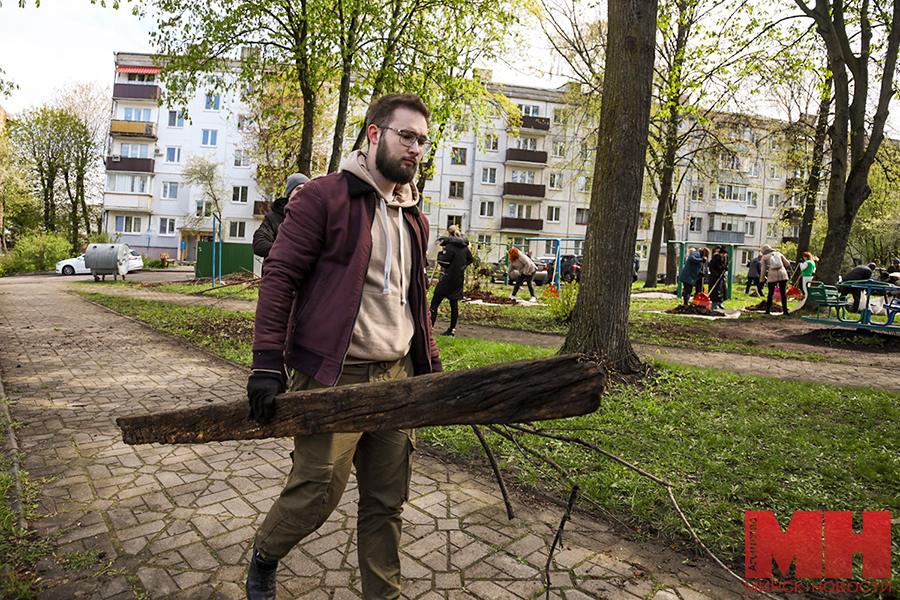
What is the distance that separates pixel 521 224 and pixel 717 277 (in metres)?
37.2

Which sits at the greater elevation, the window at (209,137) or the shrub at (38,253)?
the window at (209,137)

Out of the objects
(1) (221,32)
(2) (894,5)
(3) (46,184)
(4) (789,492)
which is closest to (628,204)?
(4) (789,492)

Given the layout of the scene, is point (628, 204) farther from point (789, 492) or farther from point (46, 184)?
point (46, 184)

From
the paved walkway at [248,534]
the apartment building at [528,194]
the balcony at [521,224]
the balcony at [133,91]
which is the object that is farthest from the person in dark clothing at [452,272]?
the balcony at [133,91]

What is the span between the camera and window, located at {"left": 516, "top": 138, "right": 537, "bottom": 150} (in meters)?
55.1

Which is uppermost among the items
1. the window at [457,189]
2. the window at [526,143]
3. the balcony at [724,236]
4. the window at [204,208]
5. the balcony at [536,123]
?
the balcony at [536,123]

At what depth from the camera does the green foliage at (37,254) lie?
32094 millimetres

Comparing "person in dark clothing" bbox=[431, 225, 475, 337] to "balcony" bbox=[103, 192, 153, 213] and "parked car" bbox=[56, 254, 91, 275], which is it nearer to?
"parked car" bbox=[56, 254, 91, 275]

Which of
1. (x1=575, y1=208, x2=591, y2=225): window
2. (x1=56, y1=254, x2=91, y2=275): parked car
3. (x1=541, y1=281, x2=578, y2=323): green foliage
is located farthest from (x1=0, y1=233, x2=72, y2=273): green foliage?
(x1=575, y1=208, x2=591, y2=225): window

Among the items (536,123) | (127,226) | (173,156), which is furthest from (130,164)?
(536,123)

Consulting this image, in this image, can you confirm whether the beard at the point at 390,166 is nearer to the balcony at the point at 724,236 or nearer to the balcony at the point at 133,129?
the balcony at the point at 133,129

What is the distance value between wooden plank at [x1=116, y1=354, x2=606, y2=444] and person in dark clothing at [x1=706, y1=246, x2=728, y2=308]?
1719 centimetres

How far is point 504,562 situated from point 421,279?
1.59 m

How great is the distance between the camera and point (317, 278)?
2.30 m
